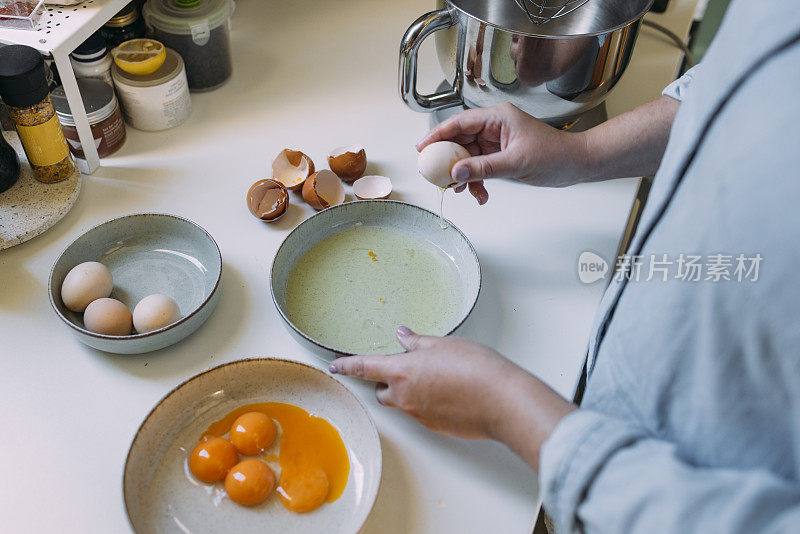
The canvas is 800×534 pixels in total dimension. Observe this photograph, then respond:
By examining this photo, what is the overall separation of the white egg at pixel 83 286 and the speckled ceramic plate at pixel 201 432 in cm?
20

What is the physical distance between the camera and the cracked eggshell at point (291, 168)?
1027mm

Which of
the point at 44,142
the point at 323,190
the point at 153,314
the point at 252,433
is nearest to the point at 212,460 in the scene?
the point at 252,433

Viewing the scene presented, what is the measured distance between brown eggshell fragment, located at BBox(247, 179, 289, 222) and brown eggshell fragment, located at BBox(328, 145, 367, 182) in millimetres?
96

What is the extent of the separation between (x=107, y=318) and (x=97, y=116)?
0.38 metres

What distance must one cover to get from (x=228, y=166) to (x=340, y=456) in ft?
1.76

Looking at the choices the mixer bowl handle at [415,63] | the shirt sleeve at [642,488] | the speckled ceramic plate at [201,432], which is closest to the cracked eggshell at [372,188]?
the mixer bowl handle at [415,63]

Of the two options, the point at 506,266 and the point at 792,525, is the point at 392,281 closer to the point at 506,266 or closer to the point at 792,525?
the point at 506,266

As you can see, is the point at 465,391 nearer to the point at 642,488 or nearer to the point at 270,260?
the point at 642,488

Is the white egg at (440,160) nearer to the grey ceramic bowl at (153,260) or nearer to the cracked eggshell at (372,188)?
the cracked eggshell at (372,188)

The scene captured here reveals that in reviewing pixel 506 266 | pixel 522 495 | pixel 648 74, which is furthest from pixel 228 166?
pixel 648 74

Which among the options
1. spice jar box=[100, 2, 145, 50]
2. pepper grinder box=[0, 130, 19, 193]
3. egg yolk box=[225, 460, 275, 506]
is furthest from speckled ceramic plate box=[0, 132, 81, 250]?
egg yolk box=[225, 460, 275, 506]

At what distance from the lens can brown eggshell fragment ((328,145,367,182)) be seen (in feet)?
3.35

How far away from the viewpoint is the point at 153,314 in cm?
81

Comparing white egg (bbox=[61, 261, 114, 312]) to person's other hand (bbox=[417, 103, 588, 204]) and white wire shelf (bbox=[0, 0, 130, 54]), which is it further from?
person's other hand (bbox=[417, 103, 588, 204])
